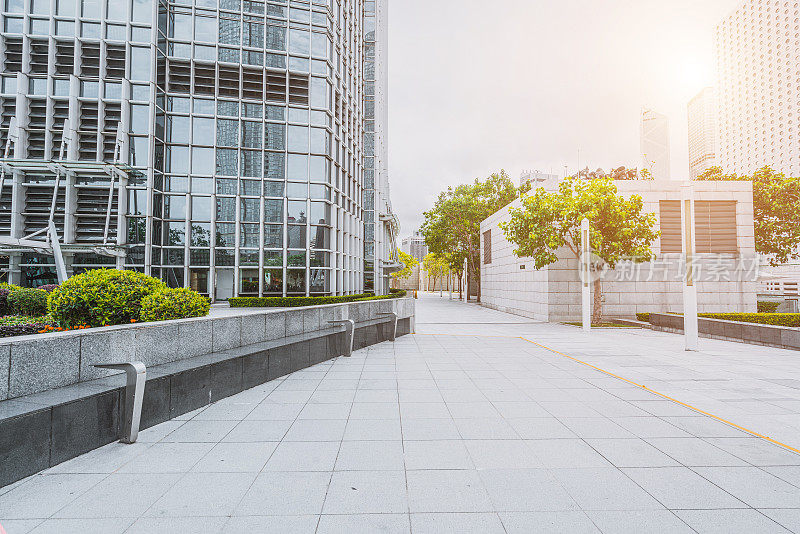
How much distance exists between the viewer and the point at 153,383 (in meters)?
5.02

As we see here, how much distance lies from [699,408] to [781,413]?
1.02 m

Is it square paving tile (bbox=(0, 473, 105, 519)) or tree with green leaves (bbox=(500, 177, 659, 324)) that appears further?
tree with green leaves (bbox=(500, 177, 659, 324))

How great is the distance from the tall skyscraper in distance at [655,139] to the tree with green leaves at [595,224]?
11884 centimetres

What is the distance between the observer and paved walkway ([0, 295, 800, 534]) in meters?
3.08

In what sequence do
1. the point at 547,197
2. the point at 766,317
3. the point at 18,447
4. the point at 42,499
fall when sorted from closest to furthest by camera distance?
the point at 42,499 → the point at 18,447 → the point at 766,317 → the point at 547,197

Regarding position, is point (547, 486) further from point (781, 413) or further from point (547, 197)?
point (547, 197)

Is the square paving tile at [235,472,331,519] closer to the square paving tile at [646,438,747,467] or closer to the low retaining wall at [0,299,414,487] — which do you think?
the low retaining wall at [0,299,414,487]

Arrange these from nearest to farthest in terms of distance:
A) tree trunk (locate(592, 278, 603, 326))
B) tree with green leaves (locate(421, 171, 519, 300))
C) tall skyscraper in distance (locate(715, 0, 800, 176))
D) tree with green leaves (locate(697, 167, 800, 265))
Answer: 1. tree trunk (locate(592, 278, 603, 326))
2. tree with green leaves (locate(697, 167, 800, 265))
3. tree with green leaves (locate(421, 171, 519, 300))
4. tall skyscraper in distance (locate(715, 0, 800, 176))

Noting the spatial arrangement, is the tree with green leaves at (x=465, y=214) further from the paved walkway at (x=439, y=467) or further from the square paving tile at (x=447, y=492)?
the square paving tile at (x=447, y=492)

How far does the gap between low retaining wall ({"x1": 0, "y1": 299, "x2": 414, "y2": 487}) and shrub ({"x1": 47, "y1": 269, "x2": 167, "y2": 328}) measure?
1.44 meters

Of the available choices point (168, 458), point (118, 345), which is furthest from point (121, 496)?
point (118, 345)

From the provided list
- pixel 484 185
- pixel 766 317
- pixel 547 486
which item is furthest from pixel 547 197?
pixel 484 185

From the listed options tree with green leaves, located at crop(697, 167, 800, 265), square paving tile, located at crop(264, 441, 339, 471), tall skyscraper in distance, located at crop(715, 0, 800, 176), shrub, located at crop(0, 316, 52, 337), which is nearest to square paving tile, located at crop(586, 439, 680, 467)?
square paving tile, located at crop(264, 441, 339, 471)

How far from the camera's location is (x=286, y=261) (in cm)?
2180
